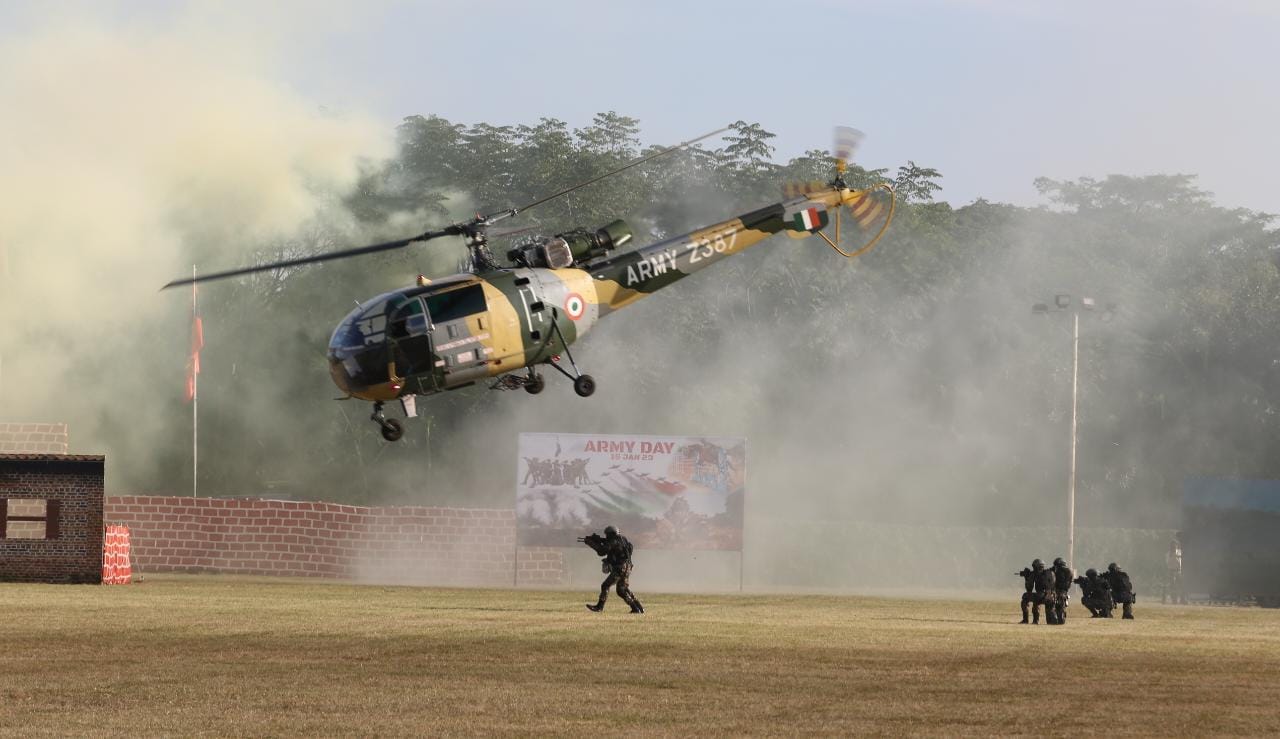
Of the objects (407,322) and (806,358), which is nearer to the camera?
(407,322)

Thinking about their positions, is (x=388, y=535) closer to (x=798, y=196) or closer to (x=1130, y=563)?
(x=798, y=196)

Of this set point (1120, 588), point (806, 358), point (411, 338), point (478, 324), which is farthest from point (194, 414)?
point (411, 338)

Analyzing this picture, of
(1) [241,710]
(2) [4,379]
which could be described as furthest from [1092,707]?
(2) [4,379]

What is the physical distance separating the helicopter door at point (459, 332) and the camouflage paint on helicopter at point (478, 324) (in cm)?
2

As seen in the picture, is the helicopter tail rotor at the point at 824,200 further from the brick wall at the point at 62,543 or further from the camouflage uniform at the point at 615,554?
the brick wall at the point at 62,543

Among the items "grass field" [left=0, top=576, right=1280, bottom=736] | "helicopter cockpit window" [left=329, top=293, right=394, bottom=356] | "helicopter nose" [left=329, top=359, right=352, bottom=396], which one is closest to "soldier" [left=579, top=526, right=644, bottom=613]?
"grass field" [left=0, top=576, right=1280, bottom=736]

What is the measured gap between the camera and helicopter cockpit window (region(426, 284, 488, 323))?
32.1 metres

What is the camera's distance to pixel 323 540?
55.8m

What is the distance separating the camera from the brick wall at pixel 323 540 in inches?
2152

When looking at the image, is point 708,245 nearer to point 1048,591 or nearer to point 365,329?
point 365,329

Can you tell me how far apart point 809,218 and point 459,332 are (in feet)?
34.7

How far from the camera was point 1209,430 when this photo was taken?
314 feet

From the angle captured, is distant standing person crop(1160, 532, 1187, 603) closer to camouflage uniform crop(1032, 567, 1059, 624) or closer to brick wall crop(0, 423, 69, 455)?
camouflage uniform crop(1032, 567, 1059, 624)

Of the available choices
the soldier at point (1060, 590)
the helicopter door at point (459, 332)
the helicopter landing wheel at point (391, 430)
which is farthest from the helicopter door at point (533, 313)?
the soldier at point (1060, 590)
